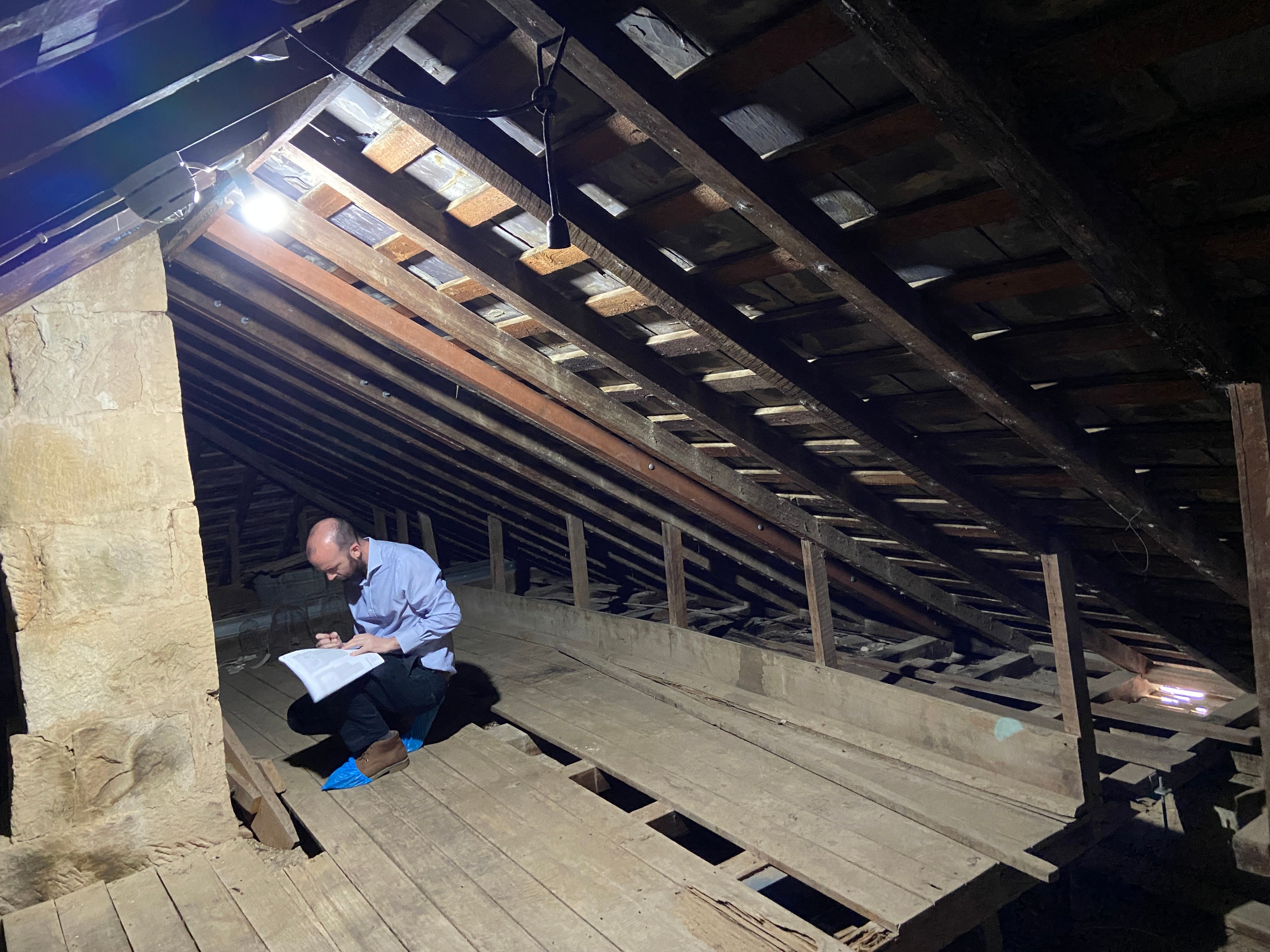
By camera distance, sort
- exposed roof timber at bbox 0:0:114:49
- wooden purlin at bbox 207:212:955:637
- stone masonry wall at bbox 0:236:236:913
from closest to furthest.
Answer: exposed roof timber at bbox 0:0:114:49
stone masonry wall at bbox 0:236:236:913
wooden purlin at bbox 207:212:955:637

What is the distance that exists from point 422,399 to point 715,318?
123 inches

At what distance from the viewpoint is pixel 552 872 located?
2.89m

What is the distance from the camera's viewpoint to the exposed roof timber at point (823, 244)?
1.59 meters

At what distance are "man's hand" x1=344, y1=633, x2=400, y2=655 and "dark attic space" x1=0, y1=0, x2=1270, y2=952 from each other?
0.26ft

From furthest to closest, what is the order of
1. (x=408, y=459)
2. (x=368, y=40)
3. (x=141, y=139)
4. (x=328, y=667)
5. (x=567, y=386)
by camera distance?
(x=408, y=459), (x=567, y=386), (x=328, y=667), (x=368, y=40), (x=141, y=139)

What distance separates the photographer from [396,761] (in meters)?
3.85

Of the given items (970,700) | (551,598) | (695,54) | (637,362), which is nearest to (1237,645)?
(970,700)

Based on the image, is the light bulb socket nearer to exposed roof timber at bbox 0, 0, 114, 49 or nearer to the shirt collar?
exposed roof timber at bbox 0, 0, 114, 49

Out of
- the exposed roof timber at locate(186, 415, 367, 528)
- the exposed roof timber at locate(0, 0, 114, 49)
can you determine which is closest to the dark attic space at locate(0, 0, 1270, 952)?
the exposed roof timber at locate(0, 0, 114, 49)

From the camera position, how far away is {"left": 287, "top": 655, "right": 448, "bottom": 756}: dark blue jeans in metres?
3.78

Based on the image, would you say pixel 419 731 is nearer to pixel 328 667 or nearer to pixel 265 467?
pixel 328 667

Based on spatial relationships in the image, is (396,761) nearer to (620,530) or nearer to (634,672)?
(634,672)

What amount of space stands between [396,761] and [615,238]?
2774 mm

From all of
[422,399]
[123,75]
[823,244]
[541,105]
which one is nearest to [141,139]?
[123,75]
